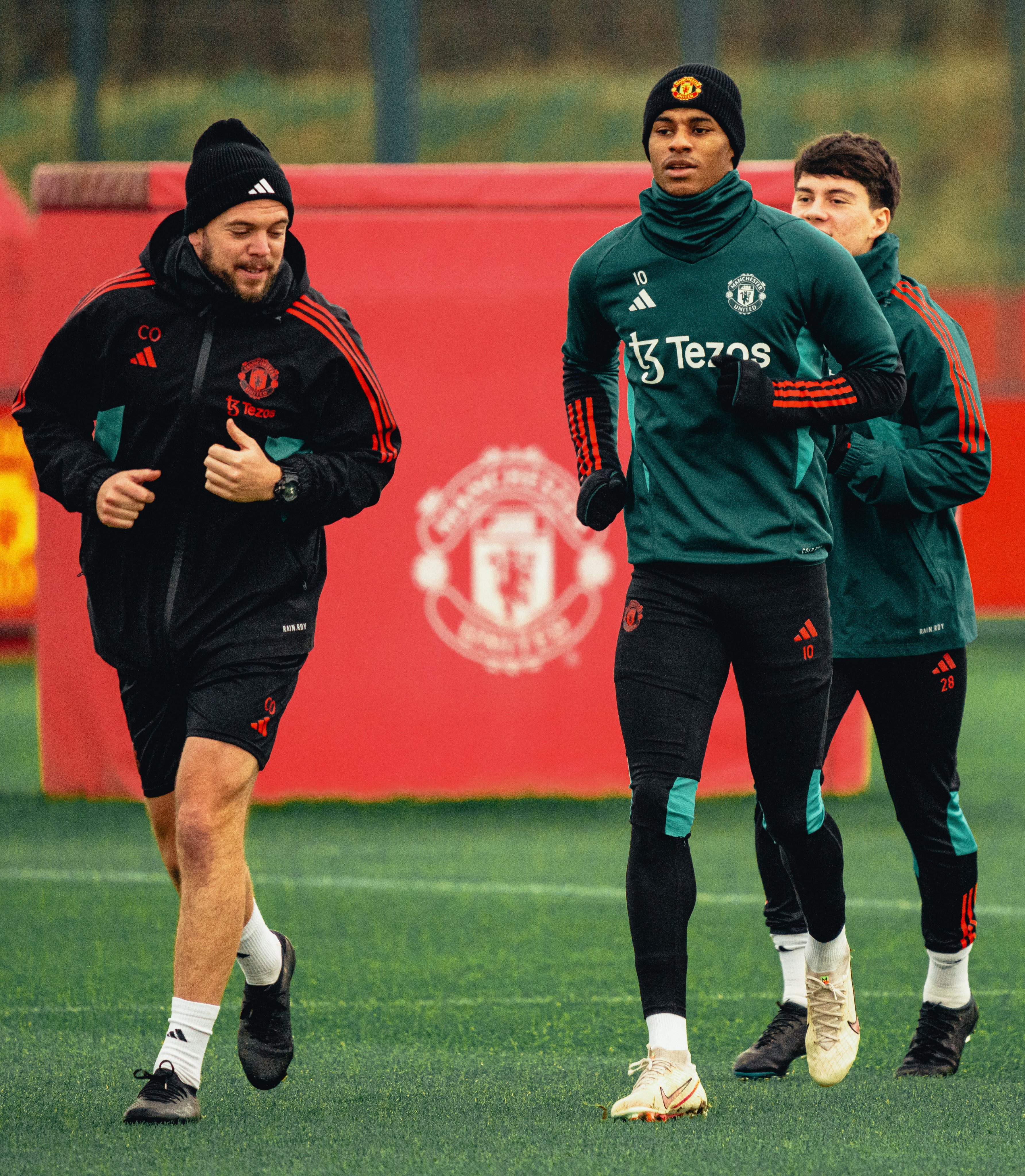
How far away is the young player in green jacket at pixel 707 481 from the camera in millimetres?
3973

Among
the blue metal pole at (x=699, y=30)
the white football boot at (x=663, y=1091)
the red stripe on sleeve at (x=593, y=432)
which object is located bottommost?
the white football boot at (x=663, y=1091)

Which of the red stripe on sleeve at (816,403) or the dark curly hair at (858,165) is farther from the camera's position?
the dark curly hair at (858,165)

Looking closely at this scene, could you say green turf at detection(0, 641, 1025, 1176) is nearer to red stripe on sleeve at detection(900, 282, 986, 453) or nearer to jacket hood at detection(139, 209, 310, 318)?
red stripe on sleeve at detection(900, 282, 986, 453)

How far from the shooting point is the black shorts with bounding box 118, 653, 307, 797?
161 inches

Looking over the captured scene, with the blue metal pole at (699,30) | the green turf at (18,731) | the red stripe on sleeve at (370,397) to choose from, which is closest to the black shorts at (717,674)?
the red stripe on sleeve at (370,397)

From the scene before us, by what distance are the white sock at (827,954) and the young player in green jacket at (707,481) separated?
357 millimetres

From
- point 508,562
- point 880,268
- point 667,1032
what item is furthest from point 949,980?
point 508,562

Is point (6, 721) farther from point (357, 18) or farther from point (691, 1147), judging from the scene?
point (357, 18)

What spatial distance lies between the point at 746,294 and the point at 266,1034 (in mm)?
1853

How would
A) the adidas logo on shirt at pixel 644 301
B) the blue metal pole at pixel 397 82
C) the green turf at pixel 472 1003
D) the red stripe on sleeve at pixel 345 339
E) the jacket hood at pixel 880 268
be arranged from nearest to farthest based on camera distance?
the green turf at pixel 472 1003 → the adidas logo on shirt at pixel 644 301 → the red stripe on sleeve at pixel 345 339 → the jacket hood at pixel 880 268 → the blue metal pole at pixel 397 82

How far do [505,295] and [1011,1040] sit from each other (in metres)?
4.95

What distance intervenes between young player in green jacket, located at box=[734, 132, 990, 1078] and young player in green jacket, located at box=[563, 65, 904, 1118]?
1.44 ft

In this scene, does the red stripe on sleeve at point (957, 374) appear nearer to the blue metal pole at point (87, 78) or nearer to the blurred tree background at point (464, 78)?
the blue metal pole at point (87, 78)

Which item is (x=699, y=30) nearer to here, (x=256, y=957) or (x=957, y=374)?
(x=957, y=374)
